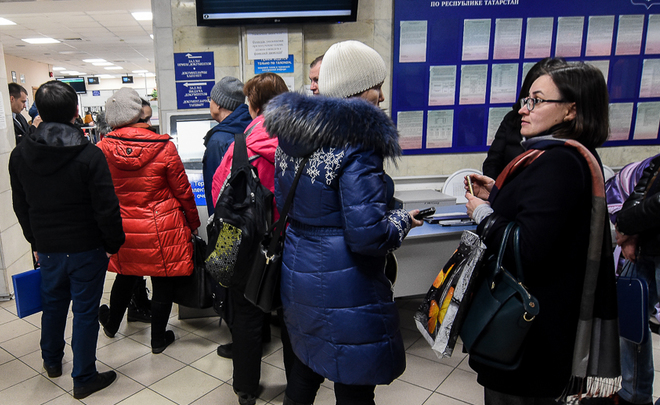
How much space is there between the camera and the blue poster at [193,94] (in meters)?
3.24

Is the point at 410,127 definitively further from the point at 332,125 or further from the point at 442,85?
the point at 332,125

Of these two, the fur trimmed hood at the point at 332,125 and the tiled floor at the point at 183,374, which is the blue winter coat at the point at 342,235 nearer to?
the fur trimmed hood at the point at 332,125

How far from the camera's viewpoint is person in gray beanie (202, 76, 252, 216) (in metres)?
2.27

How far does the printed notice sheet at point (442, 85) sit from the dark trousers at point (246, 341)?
2.27m

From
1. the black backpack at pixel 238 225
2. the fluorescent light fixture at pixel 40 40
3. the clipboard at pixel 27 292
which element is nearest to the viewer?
the black backpack at pixel 238 225

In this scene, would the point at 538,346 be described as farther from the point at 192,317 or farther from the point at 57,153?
the point at 192,317

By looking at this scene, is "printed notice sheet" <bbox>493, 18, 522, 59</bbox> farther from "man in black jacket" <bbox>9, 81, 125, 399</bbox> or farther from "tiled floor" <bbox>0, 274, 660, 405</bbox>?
"man in black jacket" <bbox>9, 81, 125, 399</bbox>

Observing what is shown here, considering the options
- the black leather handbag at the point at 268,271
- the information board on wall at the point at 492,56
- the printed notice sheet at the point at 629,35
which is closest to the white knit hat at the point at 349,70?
the black leather handbag at the point at 268,271

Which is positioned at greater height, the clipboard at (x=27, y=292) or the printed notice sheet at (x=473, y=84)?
Answer: the printed notice sheet at (x=473, y=84)

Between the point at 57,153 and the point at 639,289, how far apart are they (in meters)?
2.50

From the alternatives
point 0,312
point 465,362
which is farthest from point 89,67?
point 465,362

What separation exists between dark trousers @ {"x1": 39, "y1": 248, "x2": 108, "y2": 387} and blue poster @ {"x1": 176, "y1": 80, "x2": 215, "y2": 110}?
1.51 m

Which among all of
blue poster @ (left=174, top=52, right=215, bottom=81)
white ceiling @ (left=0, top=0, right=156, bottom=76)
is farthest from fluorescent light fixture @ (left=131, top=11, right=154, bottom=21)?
blue poster @ (left=174, top=52, right=215, bottom=81)

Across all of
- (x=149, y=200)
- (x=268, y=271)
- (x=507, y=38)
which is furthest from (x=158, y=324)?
(x=507, y=38)
